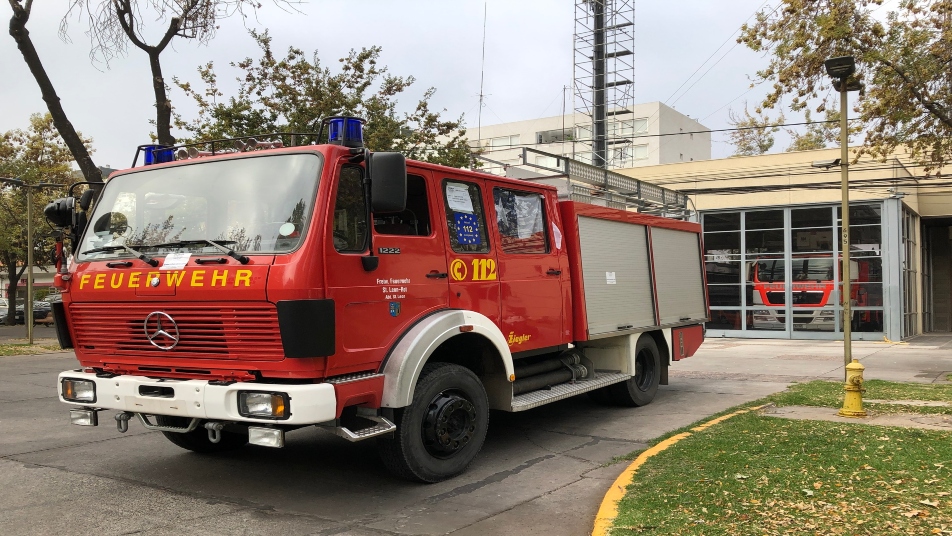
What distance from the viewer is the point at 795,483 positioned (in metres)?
5.20

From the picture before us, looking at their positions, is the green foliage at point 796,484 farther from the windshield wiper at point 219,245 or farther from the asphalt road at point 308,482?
the windshield wiper at point 219,245

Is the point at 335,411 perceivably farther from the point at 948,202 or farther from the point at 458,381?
the point at 948,202

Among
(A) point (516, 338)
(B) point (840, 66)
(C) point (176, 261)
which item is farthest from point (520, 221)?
(B) point (840, 66)

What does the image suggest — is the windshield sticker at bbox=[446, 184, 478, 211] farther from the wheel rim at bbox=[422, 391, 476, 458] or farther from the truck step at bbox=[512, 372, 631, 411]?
the truck step at bbox=[512, 372, 631, 411]

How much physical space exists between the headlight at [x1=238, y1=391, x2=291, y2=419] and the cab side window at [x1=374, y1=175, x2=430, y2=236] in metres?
1.55

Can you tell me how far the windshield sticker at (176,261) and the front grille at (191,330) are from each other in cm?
27

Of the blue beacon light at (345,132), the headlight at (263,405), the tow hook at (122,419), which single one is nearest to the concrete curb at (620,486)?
the headlight at (263,405)

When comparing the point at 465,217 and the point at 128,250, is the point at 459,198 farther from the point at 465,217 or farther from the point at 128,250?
the point at 128,250

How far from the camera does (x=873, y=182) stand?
20.7m

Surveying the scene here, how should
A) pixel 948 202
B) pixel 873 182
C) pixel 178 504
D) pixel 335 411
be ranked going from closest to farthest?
pixel 335 411 → pixel 178 504 → pixel 873 182 → pixel 948 202

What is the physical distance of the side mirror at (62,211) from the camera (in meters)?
6.12

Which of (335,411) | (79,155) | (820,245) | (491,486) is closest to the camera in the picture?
(335,411)

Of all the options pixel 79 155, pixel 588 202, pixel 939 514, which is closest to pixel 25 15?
pixel 79 155

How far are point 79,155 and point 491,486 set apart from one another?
49.3ft
